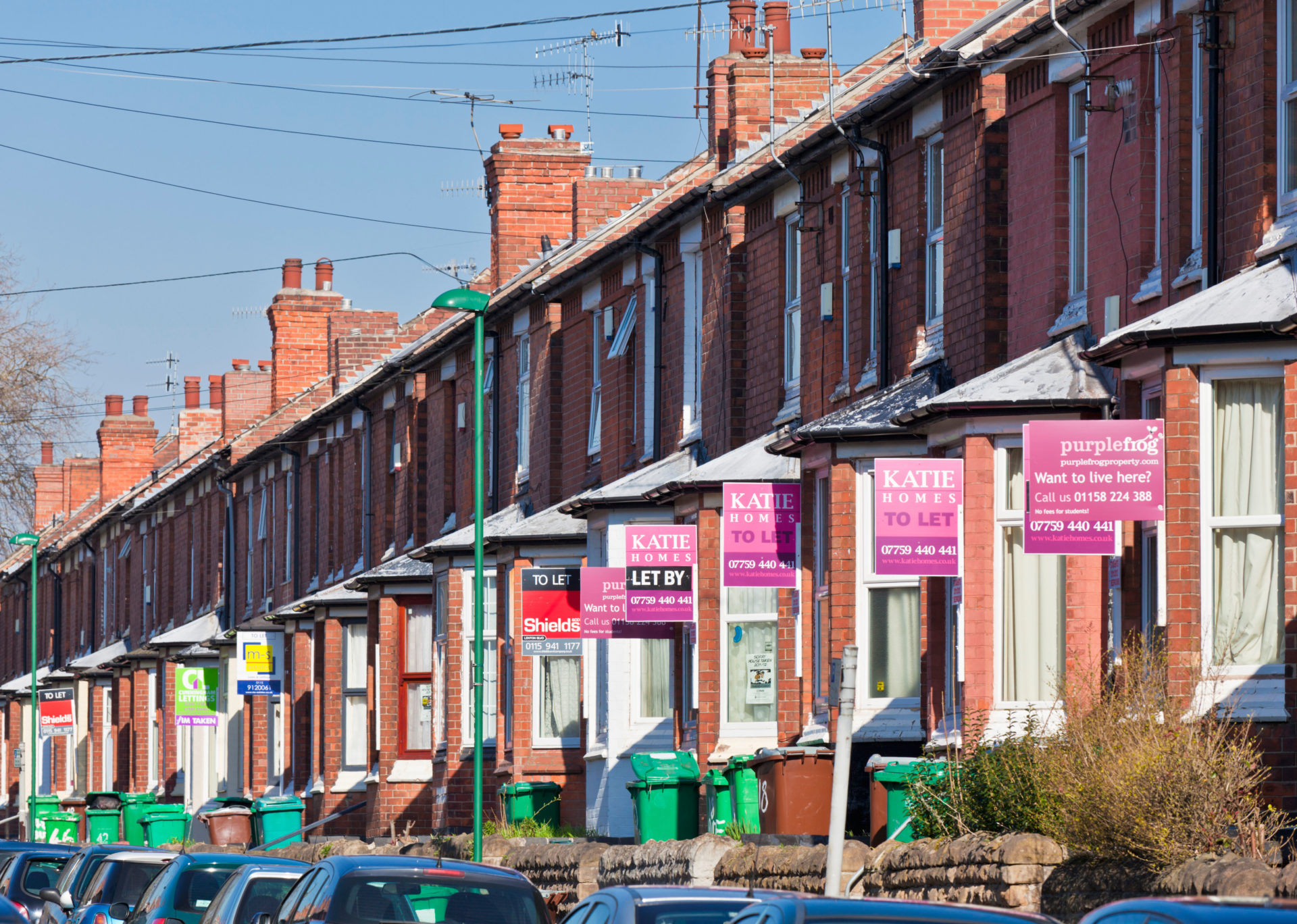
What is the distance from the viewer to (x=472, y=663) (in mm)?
32688

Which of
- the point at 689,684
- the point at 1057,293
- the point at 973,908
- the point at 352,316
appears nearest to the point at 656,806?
the point at 689,684

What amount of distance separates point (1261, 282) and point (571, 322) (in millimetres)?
18194

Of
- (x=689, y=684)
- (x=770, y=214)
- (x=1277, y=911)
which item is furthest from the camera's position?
(x=770, y=214)

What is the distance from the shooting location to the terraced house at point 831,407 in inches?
645

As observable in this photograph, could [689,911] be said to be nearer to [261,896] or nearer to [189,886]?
[261,896]

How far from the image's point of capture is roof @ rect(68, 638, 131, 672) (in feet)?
203

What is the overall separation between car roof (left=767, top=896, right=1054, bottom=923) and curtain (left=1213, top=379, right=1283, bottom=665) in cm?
760

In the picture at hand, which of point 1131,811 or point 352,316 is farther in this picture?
point 352,316

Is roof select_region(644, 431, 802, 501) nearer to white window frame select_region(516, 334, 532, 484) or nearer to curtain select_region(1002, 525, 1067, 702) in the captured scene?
curtain select_region(1002, 525, 1067, 702)

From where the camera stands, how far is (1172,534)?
52.0 ft

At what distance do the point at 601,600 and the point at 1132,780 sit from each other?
38.9 feet

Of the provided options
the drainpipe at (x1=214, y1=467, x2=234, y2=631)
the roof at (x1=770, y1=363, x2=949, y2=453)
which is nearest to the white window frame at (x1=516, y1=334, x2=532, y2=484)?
the roof at (x1=770, y1=363, x2=949, y2=453)

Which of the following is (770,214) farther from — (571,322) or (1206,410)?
(1206,410)

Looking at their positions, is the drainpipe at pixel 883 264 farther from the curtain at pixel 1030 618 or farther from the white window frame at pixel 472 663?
the white window frame at pixel 472 663
